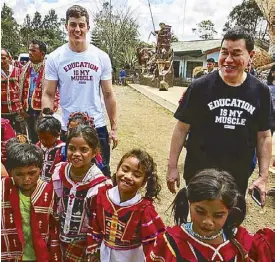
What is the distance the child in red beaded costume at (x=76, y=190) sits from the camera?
7.44 ft

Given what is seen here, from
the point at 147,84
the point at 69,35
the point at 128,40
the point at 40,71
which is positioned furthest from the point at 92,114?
the point at 128,40

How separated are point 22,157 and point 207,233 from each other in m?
0.95

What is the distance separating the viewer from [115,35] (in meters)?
31.8

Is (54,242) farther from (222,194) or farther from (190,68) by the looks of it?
(190,68)

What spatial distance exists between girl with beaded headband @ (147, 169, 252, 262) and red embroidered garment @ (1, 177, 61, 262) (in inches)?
24.4

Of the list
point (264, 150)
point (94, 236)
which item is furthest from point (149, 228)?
point (264, 150)

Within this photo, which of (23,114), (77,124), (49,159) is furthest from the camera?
(23,114)

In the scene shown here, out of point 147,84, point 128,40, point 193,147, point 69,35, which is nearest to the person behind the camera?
point 193,147

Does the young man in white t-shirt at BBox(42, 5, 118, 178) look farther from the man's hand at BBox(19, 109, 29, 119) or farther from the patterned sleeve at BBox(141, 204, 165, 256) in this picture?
the man's hand at BBox(19, 109, 29, 119)

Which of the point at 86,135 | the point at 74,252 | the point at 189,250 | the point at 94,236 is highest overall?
the point at 86,135

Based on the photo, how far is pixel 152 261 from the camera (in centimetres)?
172

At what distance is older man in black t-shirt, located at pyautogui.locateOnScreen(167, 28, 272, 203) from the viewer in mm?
2198

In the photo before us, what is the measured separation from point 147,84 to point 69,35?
18.9m

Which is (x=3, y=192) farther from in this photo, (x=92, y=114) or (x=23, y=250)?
(x=92, y=114)
